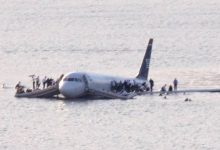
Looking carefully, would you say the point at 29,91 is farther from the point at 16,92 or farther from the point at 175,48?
the point at 175,48

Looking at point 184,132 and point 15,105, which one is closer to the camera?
point 184,132

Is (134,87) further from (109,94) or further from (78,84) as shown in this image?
(78,84)

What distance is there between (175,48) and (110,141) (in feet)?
280

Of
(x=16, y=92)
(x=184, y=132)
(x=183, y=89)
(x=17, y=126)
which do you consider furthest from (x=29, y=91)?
(x=184, y=132)

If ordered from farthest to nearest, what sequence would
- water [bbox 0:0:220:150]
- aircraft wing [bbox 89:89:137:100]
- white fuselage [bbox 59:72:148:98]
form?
aircraft wing [bbox 89:89:137:100], white fuselage [bbox 59:72:148:98], water [bbox 0:0:220:150]

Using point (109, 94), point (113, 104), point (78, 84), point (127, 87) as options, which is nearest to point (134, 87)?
point (127, 87)

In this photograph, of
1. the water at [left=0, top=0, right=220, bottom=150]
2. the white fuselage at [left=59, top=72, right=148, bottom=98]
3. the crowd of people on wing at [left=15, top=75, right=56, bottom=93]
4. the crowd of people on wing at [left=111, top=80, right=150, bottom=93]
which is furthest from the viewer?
the crowd of people on wing at [left=111, top=80, right=150, bottom=93]

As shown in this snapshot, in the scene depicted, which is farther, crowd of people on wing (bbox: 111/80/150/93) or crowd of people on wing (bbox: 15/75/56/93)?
crowd of people on wing (bbox: 111/80/150/93)

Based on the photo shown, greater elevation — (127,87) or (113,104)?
(127,87)

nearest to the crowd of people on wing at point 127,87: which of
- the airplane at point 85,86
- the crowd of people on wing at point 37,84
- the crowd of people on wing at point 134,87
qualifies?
the crowd of people on wing at point 134,87

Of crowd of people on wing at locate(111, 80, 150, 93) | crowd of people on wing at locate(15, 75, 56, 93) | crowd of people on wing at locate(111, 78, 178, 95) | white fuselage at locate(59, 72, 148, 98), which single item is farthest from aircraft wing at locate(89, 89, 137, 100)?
crowd of people on wing at locate(15, 75, 56, 93)

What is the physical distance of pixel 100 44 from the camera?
546ft

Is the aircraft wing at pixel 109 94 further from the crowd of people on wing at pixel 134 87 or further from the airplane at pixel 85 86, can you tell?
the crowd of people on wing at pixel 134 87

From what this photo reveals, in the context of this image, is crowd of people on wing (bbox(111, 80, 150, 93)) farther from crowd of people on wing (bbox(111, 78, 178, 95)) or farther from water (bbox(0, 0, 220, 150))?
water (bbox(0, 0, 220, 150))
